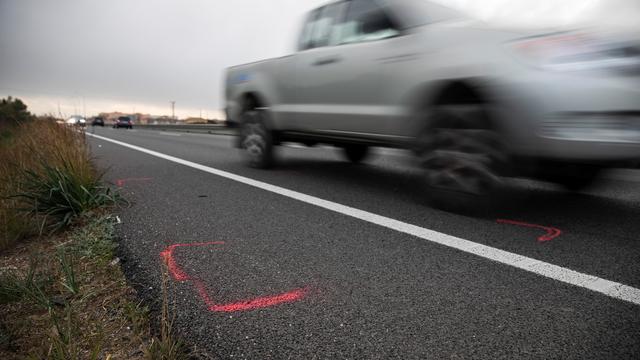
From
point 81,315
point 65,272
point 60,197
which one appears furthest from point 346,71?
point 81,315

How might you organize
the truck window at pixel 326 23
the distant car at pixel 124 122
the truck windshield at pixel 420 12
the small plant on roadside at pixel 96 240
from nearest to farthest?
the small plant on roadside at pixel 96 240 < the truck windshield at pixel 420 12 < the truck window at pixel 326 23 < the distant car at pixel 124 122

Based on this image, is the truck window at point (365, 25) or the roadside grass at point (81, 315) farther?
the truck window at point (365, 25)

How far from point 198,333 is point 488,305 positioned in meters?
1.26

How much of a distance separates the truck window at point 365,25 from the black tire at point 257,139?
5.81ft

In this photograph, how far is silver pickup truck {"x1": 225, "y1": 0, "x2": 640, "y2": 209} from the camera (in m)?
2.83

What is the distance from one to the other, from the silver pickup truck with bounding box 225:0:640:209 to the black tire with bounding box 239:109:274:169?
0.69 metres

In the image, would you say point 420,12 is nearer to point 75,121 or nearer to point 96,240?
point 96,240

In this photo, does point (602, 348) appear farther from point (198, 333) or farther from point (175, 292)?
point (175, 292)

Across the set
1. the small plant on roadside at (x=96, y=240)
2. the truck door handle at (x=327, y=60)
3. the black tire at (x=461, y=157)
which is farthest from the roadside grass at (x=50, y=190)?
the black tire at (x=461, y=157)

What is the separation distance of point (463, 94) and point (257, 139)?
3442 mm

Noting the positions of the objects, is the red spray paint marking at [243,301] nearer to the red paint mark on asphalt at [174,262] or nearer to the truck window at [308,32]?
the red paint mark on asphalt at [174,262]

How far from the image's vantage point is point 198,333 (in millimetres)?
1804

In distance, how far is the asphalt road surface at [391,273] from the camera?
5.67ft

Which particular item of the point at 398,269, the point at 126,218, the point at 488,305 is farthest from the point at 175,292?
the point at 126,218
